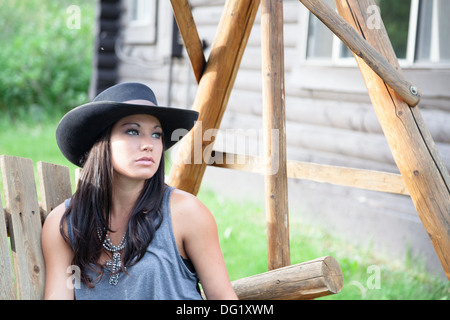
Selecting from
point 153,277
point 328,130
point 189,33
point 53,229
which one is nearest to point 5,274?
point 53,229

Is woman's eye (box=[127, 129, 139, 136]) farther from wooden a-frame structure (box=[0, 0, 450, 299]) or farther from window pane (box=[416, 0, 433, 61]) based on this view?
window pane (box=[416, 0, 433, 61])

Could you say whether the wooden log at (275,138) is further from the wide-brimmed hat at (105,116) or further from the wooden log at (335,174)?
the wide-brimmed hat at (105,116)

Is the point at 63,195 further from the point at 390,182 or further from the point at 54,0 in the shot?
the point at 54,0

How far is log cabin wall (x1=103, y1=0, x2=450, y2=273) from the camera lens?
472 centimetres

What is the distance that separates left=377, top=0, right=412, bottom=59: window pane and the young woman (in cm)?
341

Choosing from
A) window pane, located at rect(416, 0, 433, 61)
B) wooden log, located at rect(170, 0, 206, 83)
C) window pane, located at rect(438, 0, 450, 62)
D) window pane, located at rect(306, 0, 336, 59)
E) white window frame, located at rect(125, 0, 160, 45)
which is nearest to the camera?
wooden log, located at rect(170, 0, 206, 83)

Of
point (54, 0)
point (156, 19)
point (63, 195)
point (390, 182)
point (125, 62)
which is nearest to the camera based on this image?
point (63, 195)

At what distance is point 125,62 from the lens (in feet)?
31.0

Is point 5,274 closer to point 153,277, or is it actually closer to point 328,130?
point 153,277

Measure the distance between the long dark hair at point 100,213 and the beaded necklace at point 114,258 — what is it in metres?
0.02

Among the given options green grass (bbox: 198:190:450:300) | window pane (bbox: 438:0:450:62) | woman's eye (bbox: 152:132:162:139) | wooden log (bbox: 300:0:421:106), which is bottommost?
green grass (bbox: 198:190:450:300)

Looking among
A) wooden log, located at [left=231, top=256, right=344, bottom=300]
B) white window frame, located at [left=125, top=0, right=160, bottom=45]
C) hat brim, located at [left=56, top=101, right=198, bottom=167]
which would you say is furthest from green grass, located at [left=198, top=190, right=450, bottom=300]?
white window frame, located at [left=125, top=0, right=160, bottom=45]

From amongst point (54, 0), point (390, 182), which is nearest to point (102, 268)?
point (390, 182)
